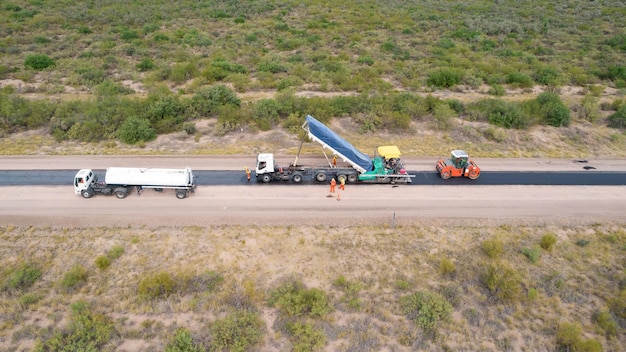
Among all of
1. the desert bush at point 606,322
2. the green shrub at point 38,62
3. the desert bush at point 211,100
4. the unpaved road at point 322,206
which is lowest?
the desert bush at point 606,322

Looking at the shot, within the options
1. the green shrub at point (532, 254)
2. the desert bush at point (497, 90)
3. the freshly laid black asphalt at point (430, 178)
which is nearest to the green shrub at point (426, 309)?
the green shrub at point (532, 254)

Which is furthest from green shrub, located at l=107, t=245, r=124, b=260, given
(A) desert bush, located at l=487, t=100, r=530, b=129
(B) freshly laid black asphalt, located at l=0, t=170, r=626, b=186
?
(A) desert bush, located at l=487, t=100, r=530, b=129

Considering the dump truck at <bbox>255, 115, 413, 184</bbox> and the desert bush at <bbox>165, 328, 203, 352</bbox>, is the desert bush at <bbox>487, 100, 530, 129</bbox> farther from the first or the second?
the desert bush at <bbox>165, 328, 203, 352</bbox>

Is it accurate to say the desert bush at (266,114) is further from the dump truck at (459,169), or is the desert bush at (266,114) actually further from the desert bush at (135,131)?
the dump truck at (459,169)

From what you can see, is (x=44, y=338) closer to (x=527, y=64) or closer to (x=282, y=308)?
(x=282, y=308)

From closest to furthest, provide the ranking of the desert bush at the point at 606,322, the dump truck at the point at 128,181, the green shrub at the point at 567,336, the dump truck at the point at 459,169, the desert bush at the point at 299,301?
the green shrub at the point at 567,336 → the desert bush at the point at 606,322 → the desert bush at the point at 299,301 → the dump truck at the point at 128,181 → the dump truck at the point at 459,169

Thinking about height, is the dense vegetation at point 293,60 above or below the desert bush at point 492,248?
above

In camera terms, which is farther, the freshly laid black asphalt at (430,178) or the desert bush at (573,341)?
the freshly laid black asphalt at (430,178)

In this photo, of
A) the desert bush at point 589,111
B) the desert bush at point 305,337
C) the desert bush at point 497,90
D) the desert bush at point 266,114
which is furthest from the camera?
the desert bush at point 497,90
